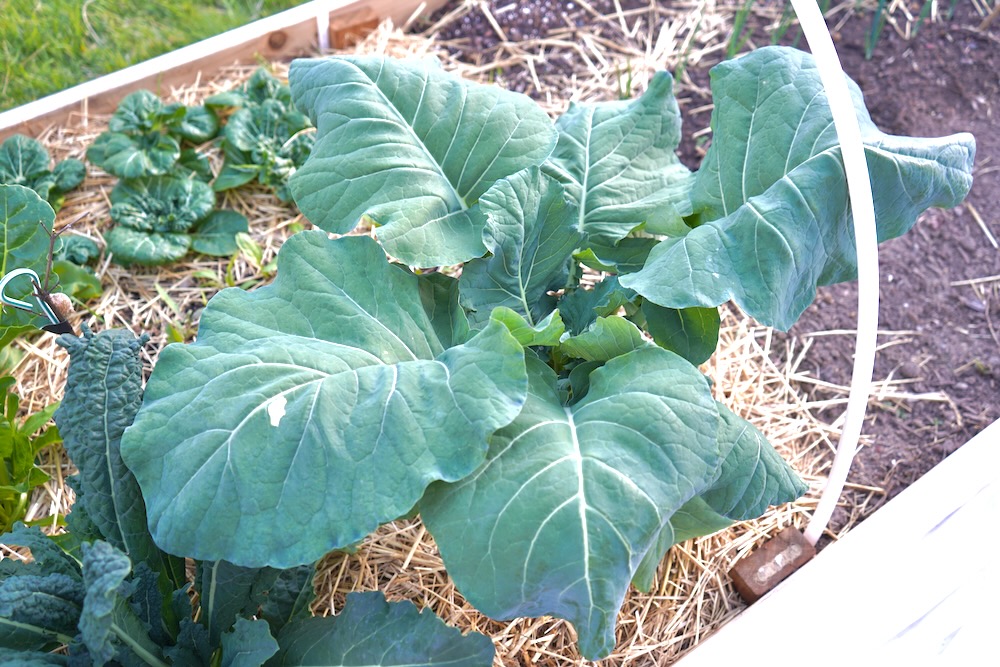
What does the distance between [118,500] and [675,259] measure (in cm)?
100

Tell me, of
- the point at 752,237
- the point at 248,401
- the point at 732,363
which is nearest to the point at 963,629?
the point at 732,363

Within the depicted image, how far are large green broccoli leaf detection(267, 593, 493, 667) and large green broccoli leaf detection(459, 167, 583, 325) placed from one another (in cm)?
54

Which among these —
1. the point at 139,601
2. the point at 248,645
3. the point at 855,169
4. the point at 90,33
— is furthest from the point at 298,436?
the point at 90,33

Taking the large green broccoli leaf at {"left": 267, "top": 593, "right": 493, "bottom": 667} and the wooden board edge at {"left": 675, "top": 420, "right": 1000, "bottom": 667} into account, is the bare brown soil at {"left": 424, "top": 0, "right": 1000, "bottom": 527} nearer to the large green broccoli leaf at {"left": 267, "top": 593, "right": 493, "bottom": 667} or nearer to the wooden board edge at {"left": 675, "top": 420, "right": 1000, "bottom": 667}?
the wooden board edge at {"left": 675, "top": 420, "right": 1000, "bottom": 667}

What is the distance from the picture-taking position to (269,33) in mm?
2453

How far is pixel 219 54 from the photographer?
2.42 m

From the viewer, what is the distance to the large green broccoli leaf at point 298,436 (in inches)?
44.5

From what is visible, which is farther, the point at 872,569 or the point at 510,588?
the point at 872,569

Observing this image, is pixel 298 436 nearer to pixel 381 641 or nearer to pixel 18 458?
pixel 381 641

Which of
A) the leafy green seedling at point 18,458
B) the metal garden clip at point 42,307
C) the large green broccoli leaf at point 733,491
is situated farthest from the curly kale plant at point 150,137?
the large green broccoli leaf at point 733,491

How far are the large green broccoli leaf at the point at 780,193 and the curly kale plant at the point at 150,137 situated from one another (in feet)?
4.60

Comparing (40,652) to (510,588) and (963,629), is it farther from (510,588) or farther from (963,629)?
(963,629)

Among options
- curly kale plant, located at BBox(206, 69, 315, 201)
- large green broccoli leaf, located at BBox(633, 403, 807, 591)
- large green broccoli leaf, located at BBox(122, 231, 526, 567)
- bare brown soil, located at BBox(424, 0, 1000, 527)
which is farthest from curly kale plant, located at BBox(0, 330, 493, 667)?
bare brown soil, located at BBox(424, 0, 1000, 527)

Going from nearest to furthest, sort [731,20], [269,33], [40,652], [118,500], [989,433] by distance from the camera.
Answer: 1. [40,652]
2. [118,500]
3. [989,433]
4. [269,33]
5. [731,20]
